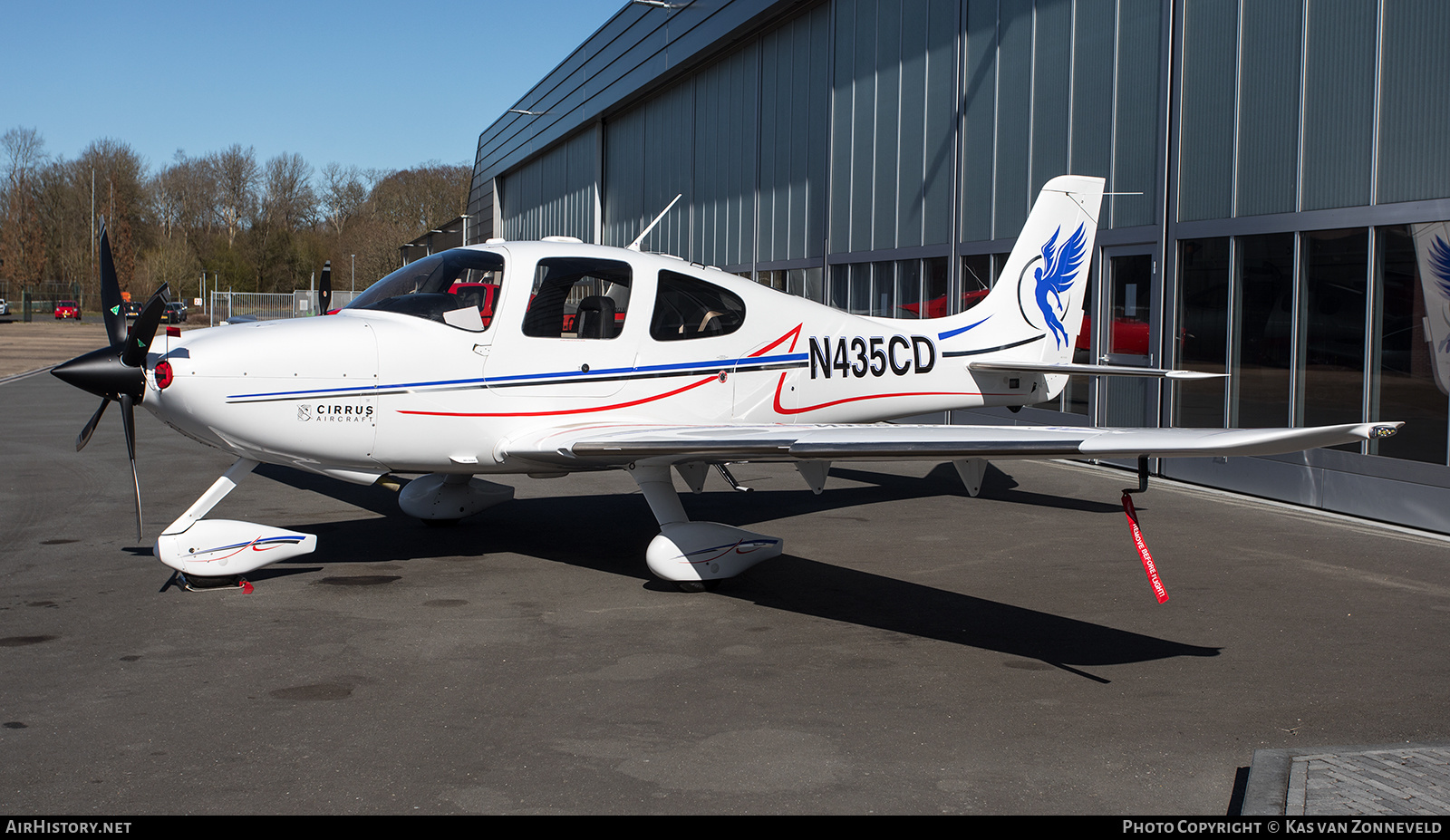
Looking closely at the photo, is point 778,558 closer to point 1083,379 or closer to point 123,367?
point 123,367

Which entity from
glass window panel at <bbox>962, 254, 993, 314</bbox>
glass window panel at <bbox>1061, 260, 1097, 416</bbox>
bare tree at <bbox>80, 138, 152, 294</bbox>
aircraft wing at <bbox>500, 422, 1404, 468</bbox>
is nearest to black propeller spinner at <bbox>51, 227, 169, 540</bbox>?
aircraft wing at <bbox>500, 422, 1404, 468</bbox>

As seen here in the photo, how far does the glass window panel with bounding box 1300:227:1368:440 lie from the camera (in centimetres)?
948

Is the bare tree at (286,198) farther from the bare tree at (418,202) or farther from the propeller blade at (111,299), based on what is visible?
the propeller blade at (111,299)

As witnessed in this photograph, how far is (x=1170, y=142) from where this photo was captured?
11578 millimetres

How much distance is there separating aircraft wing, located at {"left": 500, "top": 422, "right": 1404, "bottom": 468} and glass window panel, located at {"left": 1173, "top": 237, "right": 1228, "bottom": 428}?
5414mm

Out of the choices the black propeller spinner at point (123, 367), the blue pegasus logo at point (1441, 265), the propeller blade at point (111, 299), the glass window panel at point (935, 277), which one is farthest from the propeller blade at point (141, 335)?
the glass window panel at point (935, 277)

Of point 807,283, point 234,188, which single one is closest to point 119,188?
point 234,188

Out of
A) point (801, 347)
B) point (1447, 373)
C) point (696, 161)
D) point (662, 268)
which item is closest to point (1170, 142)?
point (1447, 373)

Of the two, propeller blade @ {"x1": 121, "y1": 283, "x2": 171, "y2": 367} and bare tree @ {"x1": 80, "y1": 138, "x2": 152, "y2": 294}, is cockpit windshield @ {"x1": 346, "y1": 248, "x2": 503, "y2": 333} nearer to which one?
propeller blade @ {"x1": 121, "y1": 283, "x2": 171, "y2": 367}

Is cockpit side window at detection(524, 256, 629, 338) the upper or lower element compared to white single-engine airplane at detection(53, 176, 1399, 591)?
upper

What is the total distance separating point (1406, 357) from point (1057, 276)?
303 centimetres

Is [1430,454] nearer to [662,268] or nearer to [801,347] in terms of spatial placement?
[801,347]

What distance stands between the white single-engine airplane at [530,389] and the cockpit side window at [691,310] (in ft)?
0.04

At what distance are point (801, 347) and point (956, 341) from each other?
1.67 m
